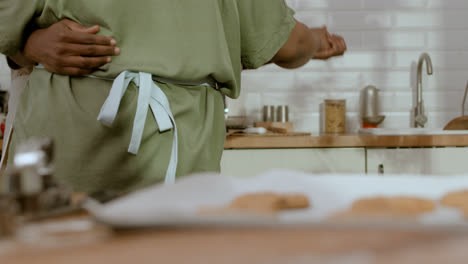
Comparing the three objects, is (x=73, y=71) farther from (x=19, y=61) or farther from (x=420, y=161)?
(x=420, y=161)

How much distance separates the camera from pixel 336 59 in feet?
7.29

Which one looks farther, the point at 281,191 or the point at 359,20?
the point at 359,20

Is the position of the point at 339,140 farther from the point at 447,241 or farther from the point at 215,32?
the point at 447,241

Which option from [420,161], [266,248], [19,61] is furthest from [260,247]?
[420,161]

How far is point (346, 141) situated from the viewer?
154 centimetres

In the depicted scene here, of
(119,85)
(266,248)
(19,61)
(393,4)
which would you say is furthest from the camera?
(393,4)

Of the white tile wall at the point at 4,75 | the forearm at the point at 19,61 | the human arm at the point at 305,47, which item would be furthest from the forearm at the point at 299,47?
the white tile wall at the point at 4,75

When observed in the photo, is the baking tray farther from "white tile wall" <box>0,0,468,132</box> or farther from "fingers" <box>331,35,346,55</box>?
"white tile wall" <box>0,0,468,132</box>

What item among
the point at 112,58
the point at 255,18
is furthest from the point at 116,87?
the point at 255,18

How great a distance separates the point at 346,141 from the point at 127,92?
899 millimetres

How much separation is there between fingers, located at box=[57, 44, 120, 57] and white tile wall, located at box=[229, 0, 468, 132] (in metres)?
1.41

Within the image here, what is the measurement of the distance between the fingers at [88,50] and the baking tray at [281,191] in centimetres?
46

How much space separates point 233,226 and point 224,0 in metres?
0.72

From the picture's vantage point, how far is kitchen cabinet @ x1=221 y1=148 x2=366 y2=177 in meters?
1.55
